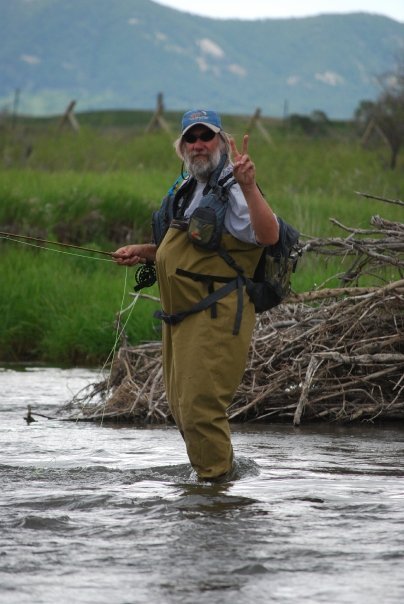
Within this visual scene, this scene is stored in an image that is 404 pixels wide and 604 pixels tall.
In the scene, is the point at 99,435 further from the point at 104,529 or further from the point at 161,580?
the point at 161,580

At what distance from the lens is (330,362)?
8945mm

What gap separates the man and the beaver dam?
2.66m

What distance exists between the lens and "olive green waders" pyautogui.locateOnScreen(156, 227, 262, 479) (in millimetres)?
6020

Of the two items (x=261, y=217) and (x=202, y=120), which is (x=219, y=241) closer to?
(x=261, y=217)

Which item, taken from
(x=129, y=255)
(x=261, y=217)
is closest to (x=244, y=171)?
(x=261, y=217)

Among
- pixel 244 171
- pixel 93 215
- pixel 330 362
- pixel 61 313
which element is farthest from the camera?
pixel 93 215

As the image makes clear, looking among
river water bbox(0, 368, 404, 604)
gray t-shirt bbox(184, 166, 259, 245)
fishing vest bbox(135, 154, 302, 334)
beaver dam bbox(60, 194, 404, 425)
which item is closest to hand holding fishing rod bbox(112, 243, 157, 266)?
fishing vest bbox(135, 154, 302, 334)

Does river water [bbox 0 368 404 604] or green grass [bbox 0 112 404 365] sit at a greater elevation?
green grass [bbox 0 112 404 365]

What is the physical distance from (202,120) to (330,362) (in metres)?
3.20

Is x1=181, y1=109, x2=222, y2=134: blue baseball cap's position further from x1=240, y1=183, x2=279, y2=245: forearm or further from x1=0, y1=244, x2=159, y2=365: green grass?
x1=0, y1=244, x2=159, y2=365: green grass

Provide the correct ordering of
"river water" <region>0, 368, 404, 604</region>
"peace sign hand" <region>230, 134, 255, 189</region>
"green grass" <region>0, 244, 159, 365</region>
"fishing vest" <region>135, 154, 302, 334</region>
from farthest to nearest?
1. "green grass" <region>0, 244, 159, 365</region>
2. "fishing vest" <region>135, 154, 302, 334</region>
3. "peace sign hand" <region>230, 134, 255, 189</region>
4. "river water" <region>0, 368, 404, 604</region>

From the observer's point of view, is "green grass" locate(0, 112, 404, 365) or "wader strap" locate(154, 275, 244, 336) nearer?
"wader strap" locate(154, 275, 244, 336)

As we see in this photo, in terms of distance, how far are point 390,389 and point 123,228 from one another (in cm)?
903

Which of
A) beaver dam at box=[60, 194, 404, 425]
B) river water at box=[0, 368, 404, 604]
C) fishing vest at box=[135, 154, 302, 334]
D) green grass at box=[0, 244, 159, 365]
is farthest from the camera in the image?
green grass at box=[0, 244, 159, 365]
